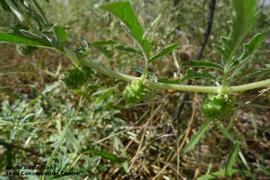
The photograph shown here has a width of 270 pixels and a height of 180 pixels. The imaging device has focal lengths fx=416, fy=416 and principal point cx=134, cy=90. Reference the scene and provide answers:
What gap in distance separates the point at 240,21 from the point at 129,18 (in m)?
0.18

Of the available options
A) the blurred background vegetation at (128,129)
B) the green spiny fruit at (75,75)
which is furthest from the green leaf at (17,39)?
the blurred background vegetation at (128,129)

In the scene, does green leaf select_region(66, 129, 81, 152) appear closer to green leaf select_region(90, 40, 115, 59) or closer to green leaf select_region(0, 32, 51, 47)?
green leaf select_region(90, 40, 115, 59)

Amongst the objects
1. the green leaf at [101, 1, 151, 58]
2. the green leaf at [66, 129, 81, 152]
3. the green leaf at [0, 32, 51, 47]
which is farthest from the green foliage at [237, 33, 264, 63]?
the green leaf at [66, 129, 81, 152]

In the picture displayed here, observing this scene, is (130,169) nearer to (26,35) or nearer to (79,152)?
(79,152)

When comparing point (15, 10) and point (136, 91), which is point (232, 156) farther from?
point (15, 10)

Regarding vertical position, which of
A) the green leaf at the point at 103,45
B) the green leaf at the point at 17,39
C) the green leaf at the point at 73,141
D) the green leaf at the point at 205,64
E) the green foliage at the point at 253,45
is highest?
the green leaf at the point at 103,45

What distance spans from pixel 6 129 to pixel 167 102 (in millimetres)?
616

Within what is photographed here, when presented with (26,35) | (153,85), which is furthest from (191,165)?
(26,35)

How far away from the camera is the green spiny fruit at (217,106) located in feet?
2.66

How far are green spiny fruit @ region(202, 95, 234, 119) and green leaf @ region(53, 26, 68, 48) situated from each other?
0.31 meters

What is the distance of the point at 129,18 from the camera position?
2.21 ft

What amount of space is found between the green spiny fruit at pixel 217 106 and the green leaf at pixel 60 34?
308mm

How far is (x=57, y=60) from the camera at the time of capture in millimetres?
2674

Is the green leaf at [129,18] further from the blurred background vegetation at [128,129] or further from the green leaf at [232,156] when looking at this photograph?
the green leaf at [232,156]
